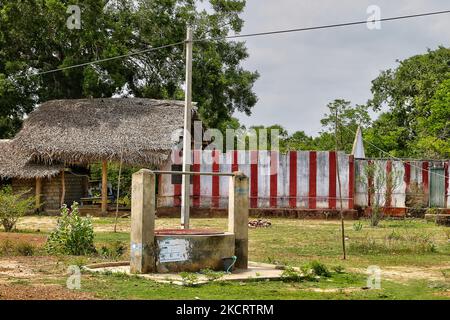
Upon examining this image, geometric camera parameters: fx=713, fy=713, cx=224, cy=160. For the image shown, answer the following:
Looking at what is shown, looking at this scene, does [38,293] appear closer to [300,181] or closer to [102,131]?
[300,181]

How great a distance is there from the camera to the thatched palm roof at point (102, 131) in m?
28.7

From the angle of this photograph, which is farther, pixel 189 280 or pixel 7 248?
pixel 7 248

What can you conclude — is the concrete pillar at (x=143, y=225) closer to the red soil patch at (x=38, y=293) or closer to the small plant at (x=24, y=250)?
the red soil patch at (x=38, y=293)

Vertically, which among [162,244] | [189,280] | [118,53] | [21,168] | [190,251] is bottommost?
[189,280]

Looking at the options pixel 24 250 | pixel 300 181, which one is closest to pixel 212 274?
pixel 24 250

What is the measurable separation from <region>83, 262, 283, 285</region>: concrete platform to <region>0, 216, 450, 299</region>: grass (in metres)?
0.24

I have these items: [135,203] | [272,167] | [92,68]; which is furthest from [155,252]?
[92,68]

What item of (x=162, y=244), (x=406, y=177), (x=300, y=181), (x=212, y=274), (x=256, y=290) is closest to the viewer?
(x=256, y=290)

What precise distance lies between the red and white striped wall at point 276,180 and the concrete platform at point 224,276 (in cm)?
1516

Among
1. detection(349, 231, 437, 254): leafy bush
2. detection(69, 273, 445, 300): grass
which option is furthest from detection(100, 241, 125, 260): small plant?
detection(349, 231, 437, 254): leafy bush

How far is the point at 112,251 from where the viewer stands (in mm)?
15062

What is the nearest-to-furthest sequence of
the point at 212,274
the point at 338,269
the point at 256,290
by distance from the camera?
1. the point at 256,290
2. the point at 212,274
3. the point at 338,269

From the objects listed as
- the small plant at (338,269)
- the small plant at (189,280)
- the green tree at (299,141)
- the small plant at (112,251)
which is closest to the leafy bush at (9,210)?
the small plant at (112,251)

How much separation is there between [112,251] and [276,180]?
14.6m
